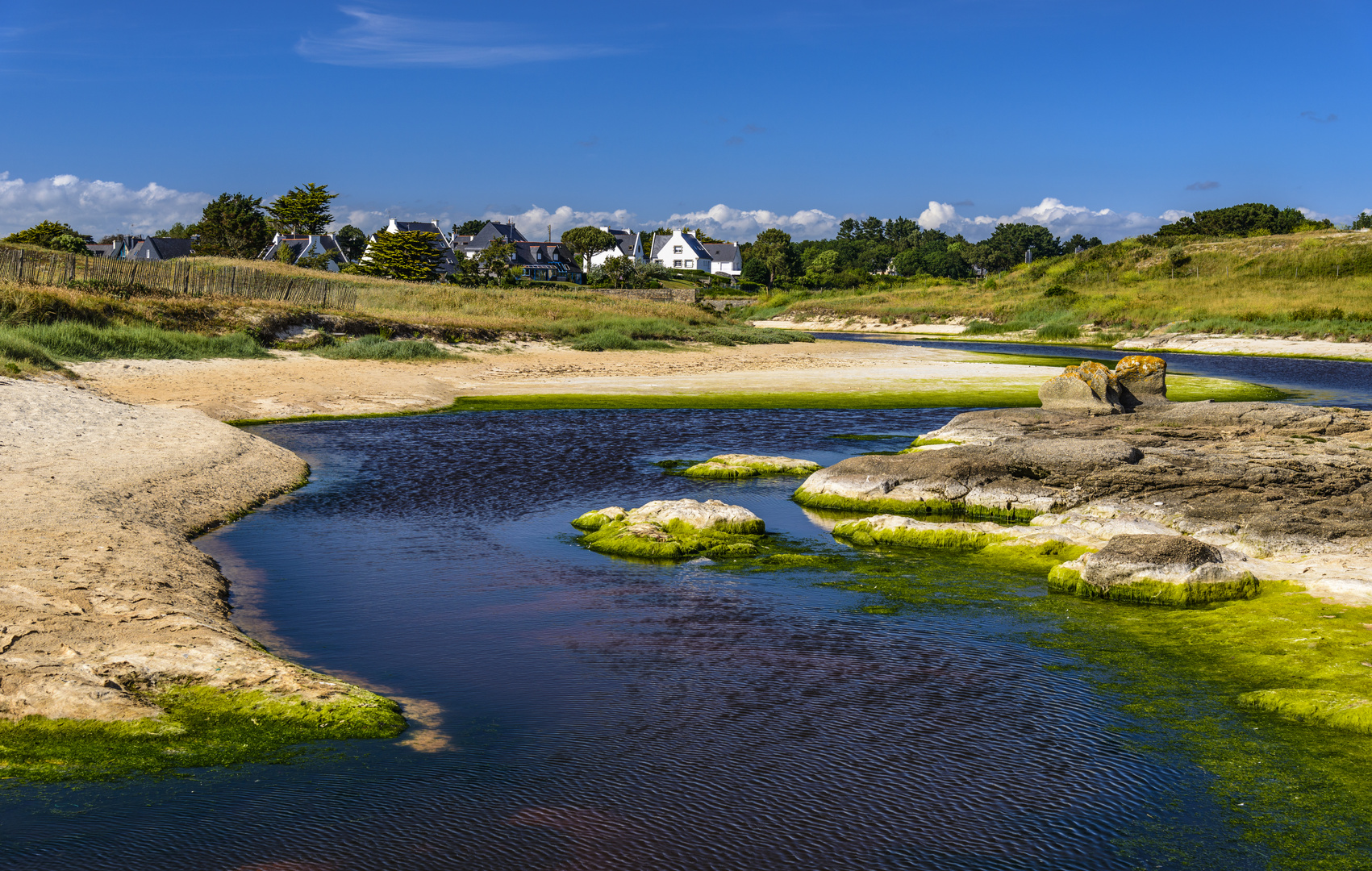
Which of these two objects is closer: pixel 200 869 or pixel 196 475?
pixel 200 869

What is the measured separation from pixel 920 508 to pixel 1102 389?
11790 mm

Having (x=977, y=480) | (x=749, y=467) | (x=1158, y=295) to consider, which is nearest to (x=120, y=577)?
(x=749, y=467)

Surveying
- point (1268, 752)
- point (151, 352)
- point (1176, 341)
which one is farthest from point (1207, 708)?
point (1176, 341)

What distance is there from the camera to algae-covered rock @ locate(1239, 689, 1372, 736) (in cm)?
830

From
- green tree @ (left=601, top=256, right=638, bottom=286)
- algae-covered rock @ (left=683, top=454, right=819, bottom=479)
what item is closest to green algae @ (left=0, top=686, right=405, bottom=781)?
algae-covered rock @ (left=683, top=454, right=819, bottom=479)

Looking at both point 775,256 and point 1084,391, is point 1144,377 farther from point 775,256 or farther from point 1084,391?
point 775,256

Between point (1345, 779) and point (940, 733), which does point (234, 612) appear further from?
point (1345, 779)

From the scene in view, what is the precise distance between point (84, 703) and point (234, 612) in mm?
3349

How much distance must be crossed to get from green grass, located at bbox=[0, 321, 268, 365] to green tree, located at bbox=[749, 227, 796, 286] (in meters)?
114

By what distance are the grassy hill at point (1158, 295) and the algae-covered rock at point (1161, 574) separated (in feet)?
196

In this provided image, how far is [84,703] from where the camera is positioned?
25.1 ft

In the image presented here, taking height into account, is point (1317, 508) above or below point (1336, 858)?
above

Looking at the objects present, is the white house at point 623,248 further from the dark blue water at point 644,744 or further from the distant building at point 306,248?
the dark blue water at point 644,744

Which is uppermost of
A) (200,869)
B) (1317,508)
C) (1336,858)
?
(1317,508)
